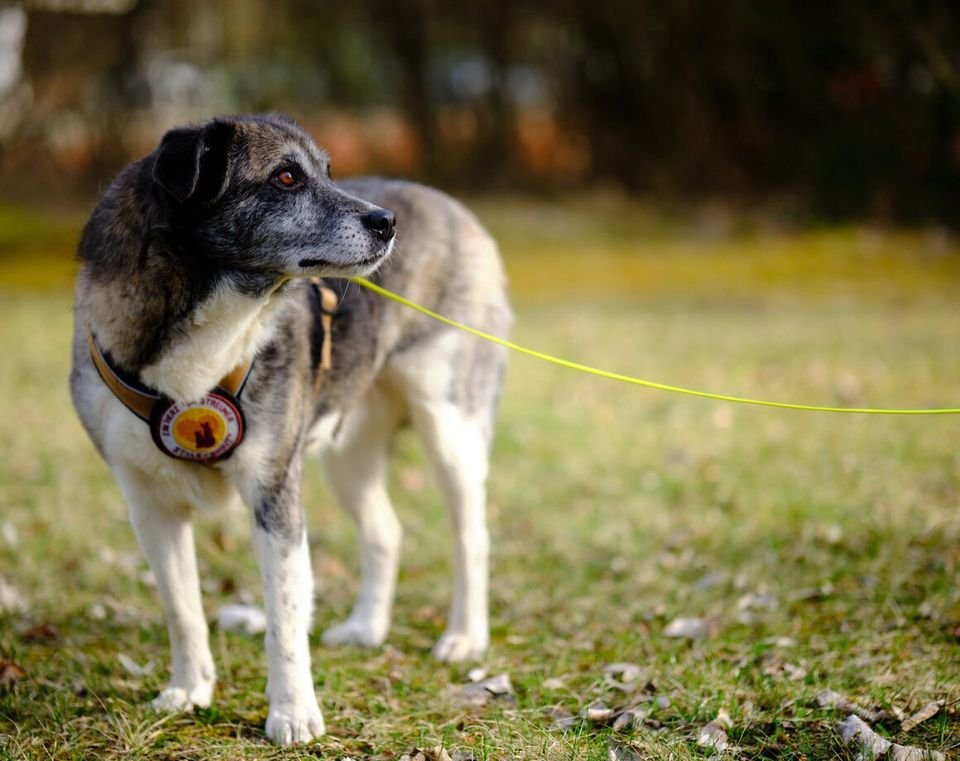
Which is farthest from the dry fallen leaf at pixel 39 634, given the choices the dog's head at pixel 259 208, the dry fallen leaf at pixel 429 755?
the dog's head at pixel 259 208

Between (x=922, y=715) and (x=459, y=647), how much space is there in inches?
61.3

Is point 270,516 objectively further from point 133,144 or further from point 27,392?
point 133,144

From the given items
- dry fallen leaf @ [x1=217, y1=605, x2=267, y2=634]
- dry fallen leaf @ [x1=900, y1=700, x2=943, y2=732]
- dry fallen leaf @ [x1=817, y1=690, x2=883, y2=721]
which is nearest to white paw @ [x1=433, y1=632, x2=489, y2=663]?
dry fallen leaf @ [x1=217, y1=605, x2=267, y2=634]

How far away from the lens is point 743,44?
12242 millimetres

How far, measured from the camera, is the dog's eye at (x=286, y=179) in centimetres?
301

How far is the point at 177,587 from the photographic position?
324cm

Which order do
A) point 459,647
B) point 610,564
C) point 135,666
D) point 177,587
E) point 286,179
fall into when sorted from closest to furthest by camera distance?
point 286,179 → point 177,587 → point 135,666 → point 459,647 → point 610,564

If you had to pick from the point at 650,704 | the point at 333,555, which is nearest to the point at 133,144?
the point at 333,555

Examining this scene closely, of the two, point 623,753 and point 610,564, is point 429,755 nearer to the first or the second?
point 623,753

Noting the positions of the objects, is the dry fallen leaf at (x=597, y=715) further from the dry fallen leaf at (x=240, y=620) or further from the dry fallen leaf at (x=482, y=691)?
the dry fallen leaf at (x=240, y=620)

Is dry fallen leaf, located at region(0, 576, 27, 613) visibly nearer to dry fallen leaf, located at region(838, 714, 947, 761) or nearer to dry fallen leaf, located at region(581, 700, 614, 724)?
dry fallen leaf, located at region(581, 700, 614, 724)

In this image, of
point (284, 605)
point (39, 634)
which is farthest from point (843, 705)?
point (39, 634)

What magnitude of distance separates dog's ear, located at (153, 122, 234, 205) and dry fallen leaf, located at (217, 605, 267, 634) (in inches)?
68.8

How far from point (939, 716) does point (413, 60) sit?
1171 cm
